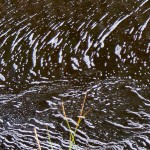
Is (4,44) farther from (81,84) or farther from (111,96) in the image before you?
(111,96)

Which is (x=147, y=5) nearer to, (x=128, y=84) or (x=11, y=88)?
(x=128, y=84)

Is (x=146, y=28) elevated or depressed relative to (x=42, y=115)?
elevated

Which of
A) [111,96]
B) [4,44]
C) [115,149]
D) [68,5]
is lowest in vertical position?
[115,149]

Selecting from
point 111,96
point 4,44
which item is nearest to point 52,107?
A: point 111,96

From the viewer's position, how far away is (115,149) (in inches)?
78.1

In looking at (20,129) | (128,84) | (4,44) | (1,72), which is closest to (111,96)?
(128,84)

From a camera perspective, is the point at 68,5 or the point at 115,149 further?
the point at 68,5

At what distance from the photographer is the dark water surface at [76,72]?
2.11m

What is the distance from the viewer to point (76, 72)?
2471mm

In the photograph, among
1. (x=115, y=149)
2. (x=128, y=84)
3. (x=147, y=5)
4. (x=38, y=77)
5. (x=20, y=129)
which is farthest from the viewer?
(x=147, y=5)

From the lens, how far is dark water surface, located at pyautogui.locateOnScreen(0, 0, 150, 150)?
6.93 feet

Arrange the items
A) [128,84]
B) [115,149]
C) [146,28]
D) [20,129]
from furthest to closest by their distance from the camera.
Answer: [146,28]
[128,84]
[20,129]
[115,149]

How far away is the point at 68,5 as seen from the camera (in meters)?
3.06

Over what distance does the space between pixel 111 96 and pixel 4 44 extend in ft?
2.48
